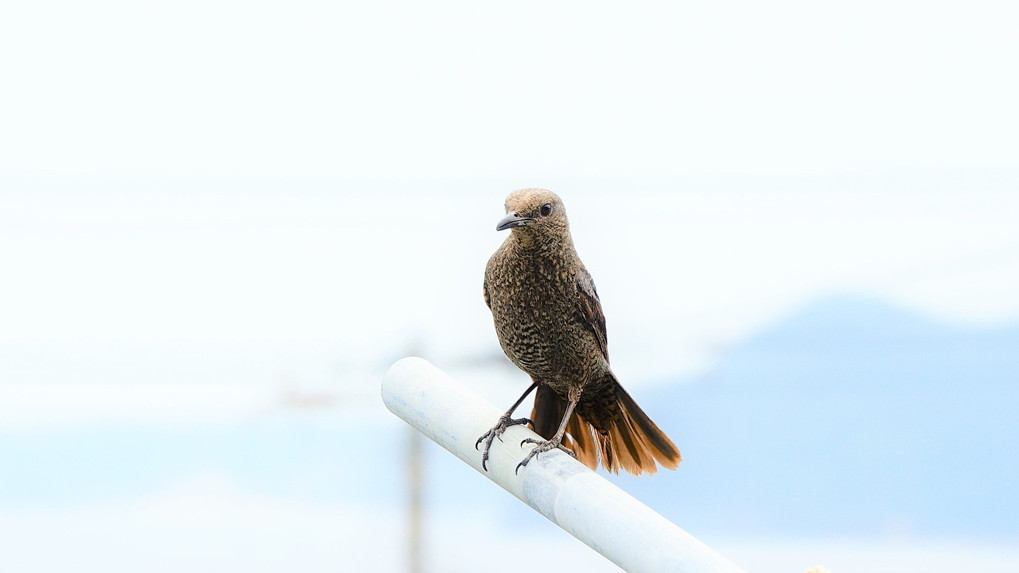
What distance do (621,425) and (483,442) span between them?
296 mm

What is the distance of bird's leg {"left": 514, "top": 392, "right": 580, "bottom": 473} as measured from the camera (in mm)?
1555

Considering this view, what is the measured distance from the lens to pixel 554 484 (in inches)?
56.7

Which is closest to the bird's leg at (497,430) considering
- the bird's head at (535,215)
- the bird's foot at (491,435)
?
the bird's foot at (491,435)

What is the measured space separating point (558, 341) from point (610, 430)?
0.93 ft

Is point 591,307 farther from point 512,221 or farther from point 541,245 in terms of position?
point 512,221

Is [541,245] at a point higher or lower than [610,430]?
higher

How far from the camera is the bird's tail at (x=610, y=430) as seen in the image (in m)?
1.74

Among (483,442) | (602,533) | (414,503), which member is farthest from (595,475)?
(414,503)

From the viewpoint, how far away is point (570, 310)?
64.9 inches

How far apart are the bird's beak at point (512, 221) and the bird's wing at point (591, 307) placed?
201 millimetres

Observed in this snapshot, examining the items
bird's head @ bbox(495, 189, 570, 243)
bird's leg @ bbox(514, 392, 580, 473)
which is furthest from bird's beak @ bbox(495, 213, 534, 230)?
bird's leg @ bbox(514, 392, 580, 473)

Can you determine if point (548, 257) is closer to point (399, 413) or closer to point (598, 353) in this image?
point (598, 353)

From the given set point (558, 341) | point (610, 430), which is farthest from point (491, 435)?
point (610, 430)

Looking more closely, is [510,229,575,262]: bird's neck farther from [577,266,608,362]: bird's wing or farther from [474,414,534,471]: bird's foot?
[474,414,534,471]: bird's foot
